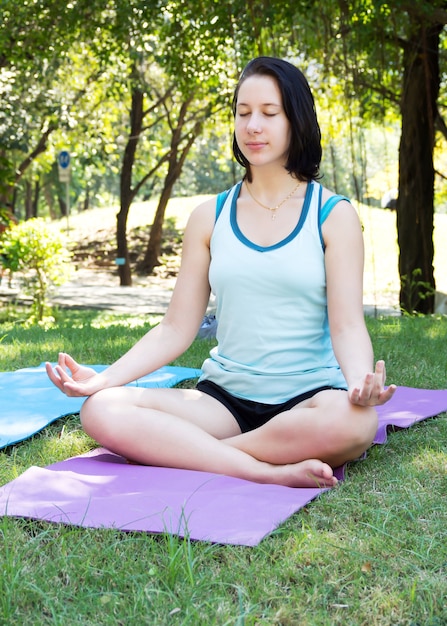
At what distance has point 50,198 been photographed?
3225 cm

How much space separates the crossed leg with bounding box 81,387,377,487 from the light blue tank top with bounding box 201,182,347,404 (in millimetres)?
152

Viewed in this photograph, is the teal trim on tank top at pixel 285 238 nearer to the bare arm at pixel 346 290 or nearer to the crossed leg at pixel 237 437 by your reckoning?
the bare arm at pixel 346 290

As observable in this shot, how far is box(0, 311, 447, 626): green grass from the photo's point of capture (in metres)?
1.52

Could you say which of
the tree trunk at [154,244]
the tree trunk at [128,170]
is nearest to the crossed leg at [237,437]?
the tree trunk at [128,170]

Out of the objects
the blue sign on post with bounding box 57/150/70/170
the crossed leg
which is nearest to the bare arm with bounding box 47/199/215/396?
the crossed leg

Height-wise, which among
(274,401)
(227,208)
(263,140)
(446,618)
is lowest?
(446,618)

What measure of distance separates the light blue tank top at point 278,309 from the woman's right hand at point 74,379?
1.30ft

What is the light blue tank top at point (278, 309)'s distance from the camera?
250cm

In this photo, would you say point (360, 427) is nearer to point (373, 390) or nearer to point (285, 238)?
point (373, 390)

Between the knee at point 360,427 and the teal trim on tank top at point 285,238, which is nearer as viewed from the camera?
the knee at point 360,427

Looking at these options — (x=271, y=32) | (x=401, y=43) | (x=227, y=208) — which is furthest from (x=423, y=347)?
(x=401, y=43)

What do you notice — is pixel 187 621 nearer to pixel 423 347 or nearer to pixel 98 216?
pixel 423 347

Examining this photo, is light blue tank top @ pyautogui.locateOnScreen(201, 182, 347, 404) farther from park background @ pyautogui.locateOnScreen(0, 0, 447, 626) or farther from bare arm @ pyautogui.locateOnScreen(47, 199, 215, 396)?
park background @ pyautogui.locateOnScreen(0, 0, 447, 626)

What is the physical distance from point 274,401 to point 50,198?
30.8 m
